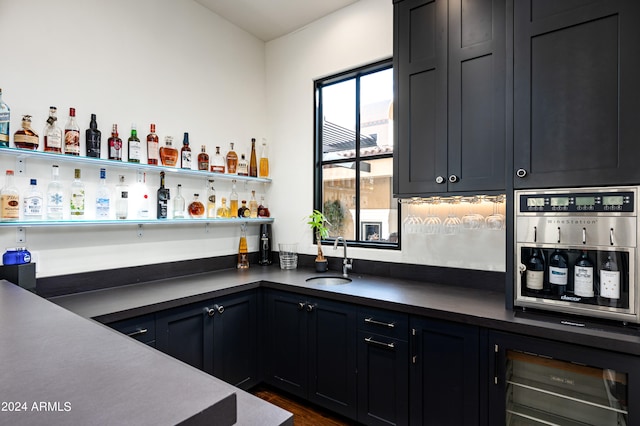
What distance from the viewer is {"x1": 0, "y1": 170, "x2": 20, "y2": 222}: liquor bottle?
187cm

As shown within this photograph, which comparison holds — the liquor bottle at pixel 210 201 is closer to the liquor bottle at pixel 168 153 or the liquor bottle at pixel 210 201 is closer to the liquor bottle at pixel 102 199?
the liquor bottle at pixel 168 153

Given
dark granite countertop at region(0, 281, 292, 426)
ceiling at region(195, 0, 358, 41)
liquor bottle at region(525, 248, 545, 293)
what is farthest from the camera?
ceiling at region(195, 0, 358, 41)

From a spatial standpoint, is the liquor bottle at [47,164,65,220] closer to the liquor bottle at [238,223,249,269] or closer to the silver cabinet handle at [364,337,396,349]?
the liquor bottle at [238,223,249,269]

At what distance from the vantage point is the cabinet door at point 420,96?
2.12m

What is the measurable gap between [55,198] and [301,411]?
2124 millimetres

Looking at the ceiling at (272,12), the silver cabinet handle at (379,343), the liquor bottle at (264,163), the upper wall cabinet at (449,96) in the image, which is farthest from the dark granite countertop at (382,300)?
the ceiling at (272,12)

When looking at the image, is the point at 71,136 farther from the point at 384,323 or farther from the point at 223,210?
the point at 384,323

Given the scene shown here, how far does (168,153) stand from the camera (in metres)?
2.62

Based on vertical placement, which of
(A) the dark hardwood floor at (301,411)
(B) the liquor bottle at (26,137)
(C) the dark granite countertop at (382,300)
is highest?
(B) the liquor bottle at (26,137)

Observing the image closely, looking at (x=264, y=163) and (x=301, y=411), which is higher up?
(x=264, y=163)

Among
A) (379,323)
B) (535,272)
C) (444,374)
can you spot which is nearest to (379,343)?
(379,323)

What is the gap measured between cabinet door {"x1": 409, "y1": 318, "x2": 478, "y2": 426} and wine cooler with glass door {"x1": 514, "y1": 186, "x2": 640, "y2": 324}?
357 mm

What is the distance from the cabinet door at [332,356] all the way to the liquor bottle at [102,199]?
1.51 metres

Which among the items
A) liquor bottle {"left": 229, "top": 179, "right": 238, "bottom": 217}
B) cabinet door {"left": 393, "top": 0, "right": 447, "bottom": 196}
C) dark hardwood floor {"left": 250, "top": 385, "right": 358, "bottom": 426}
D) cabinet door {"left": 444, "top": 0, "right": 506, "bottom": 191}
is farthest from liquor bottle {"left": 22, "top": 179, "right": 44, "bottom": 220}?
cabinet door {"left": 444, "top": 0, "right": 506, "bottom": 191}
